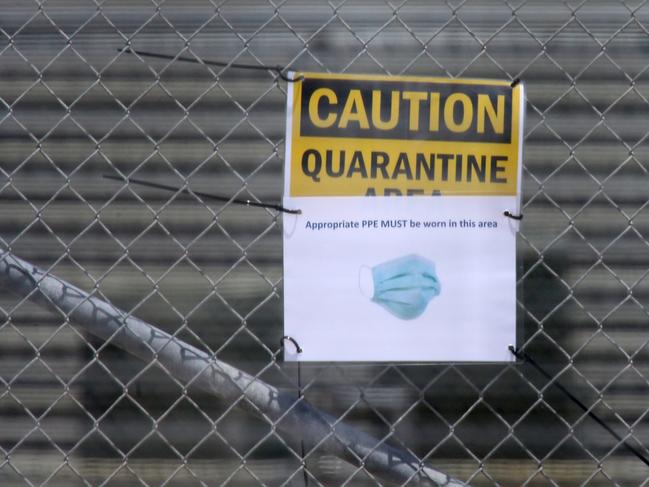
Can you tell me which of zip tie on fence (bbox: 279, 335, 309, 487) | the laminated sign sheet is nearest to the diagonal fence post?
zip tie on fence (bbox: 279, 335, 309, 487)

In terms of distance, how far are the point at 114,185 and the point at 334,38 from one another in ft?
2.70

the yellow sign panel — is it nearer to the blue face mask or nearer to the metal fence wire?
the blue face mask

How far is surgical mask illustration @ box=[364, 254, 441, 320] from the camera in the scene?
2514 mm

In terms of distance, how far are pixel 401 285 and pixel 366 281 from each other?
0.09 m

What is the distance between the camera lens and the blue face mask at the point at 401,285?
8.25ft

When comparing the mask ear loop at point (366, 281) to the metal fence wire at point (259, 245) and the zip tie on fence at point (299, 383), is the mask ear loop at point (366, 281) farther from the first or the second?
the metal fence wire at point (259, 245)

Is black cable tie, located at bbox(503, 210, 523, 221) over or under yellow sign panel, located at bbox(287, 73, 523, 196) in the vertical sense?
under

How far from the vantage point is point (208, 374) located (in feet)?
8.63

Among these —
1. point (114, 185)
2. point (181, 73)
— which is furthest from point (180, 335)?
point (181, 73)

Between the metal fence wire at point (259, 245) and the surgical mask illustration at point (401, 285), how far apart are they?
55 centimetres

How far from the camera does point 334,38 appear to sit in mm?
3086

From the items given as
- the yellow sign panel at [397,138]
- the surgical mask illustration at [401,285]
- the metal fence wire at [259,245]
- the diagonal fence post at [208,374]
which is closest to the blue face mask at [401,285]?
the surgical mask illustration at [401,285]

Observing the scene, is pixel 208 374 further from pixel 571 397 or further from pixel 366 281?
pixel 571 397

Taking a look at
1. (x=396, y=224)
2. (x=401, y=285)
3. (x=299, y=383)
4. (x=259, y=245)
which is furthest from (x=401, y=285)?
(x=259, y=245)
